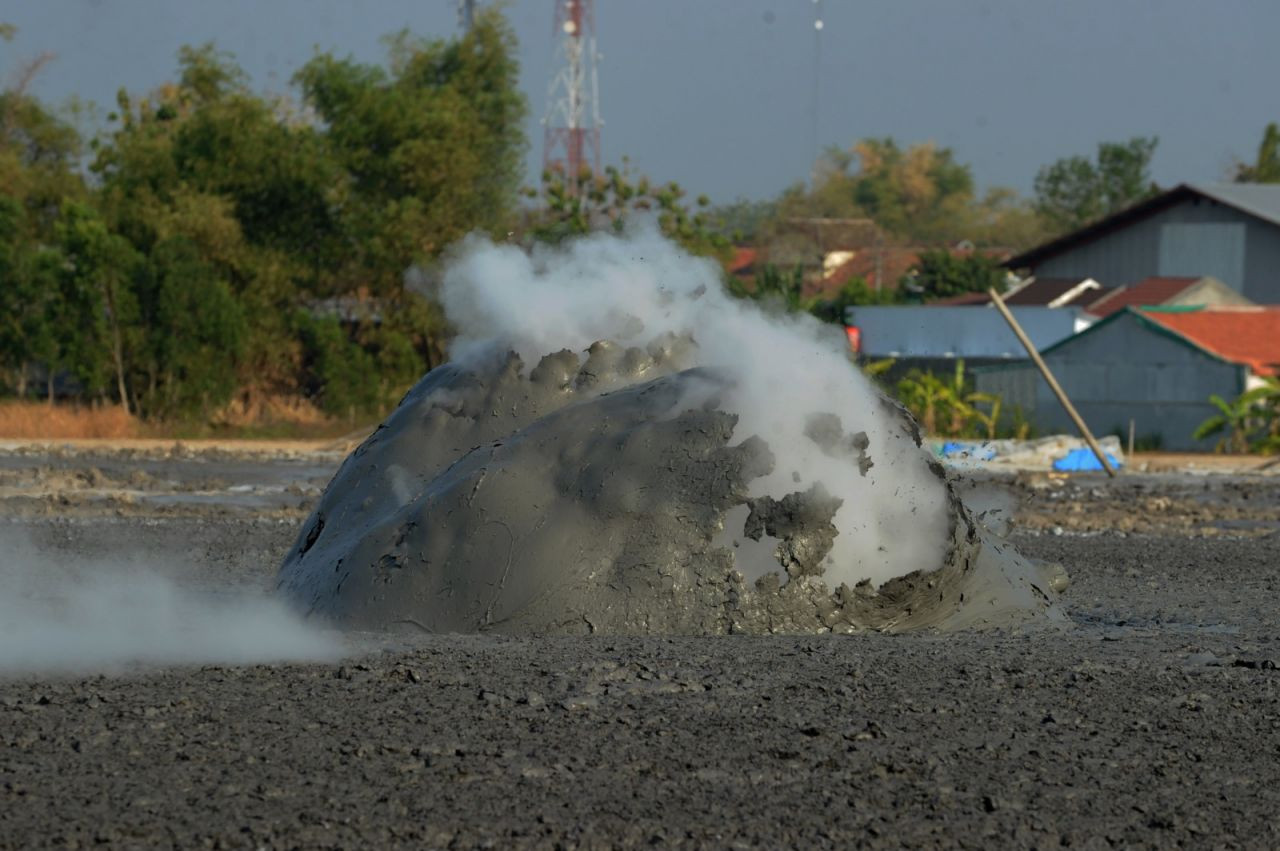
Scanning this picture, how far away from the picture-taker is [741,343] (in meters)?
10.6

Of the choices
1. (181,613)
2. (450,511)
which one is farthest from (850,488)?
(181,613)

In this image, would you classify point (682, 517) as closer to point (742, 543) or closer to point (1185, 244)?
point (742, 543)

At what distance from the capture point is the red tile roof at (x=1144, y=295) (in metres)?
46.1

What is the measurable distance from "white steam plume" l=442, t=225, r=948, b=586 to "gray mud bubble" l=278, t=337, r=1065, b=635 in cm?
10

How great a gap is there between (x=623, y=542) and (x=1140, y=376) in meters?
26.4

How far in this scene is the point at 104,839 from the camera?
219 inches

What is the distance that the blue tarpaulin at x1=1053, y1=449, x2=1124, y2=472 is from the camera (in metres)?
29.0

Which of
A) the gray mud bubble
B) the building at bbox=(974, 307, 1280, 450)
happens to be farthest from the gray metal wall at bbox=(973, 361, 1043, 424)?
the gray mud bubble

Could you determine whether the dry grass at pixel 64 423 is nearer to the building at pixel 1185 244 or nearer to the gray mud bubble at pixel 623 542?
the gray mud bubble at pixel 623 542

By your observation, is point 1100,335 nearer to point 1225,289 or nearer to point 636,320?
point 1225,289

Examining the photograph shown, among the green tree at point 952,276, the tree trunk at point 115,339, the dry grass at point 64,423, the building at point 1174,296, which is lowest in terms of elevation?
the dry grass at point 64,423

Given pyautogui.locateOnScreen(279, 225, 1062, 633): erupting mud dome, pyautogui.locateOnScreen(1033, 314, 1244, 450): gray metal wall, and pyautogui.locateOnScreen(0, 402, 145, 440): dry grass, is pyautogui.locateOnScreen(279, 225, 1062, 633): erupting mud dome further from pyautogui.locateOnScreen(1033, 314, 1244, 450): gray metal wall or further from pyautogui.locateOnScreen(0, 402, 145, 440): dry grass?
pyautogui.locateOnScreen(0, 402, 145, 440): dry grass

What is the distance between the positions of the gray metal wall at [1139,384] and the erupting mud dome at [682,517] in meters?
24.1

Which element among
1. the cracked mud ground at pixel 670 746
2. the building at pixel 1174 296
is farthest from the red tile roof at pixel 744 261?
the cracked mud ground at pixel 670 746
